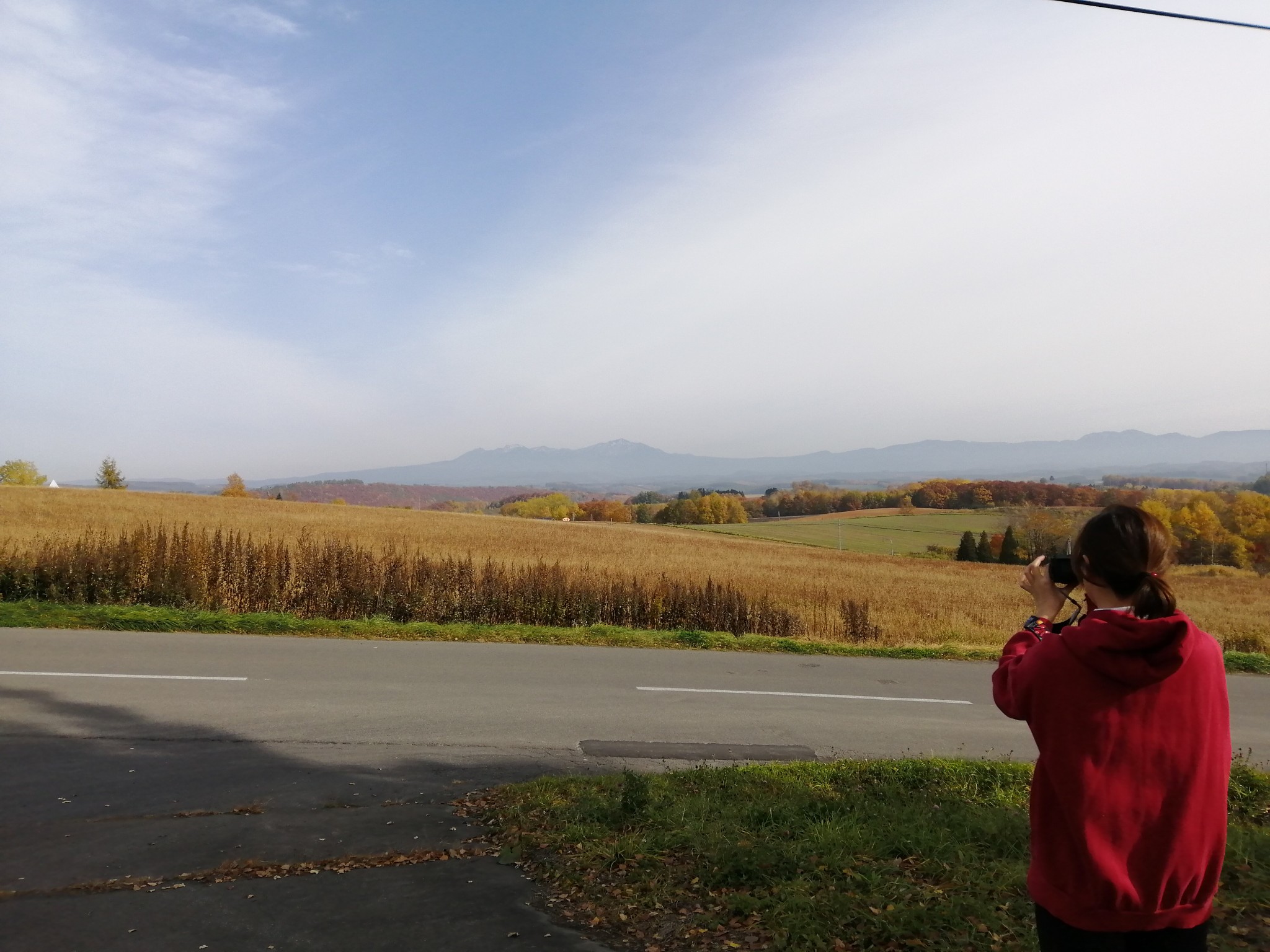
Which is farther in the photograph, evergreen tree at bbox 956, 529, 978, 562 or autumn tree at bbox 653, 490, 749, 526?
autumn tree at bbox 653, 490, 749, 526

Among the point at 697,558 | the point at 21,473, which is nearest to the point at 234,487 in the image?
the point at 21,473

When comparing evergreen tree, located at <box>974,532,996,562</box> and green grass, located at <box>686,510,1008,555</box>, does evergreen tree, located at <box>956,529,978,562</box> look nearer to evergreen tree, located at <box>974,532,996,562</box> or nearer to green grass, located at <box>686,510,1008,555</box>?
evergreen tree, located at <box>974,532,996,562</box>

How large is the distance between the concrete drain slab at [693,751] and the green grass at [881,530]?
48160mm

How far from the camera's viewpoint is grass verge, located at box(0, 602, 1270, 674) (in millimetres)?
12617

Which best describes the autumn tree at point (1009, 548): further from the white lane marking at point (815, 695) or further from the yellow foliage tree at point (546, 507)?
the yellow foliage tree at point (546, 507)

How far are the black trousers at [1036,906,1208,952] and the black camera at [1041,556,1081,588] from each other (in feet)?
2.84

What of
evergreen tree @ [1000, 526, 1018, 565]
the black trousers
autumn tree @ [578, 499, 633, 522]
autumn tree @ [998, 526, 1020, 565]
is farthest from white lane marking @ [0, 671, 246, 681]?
autumn tree @ [578, 499, 633, 522]

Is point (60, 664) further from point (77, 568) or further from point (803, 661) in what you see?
point (803, 661)

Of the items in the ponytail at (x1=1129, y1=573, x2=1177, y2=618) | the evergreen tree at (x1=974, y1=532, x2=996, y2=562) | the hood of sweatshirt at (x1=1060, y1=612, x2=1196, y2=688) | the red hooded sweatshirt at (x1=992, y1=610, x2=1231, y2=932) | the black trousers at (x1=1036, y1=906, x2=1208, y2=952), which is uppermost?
the ponytail at (x1=1129, y1=573, x2=1177, y2=618)

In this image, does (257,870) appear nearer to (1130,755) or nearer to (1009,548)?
(1130,755)

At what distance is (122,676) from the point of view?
9523 millimetres

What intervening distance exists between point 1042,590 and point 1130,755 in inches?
21.2

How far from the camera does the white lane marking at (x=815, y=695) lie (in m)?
10.1

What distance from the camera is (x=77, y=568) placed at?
14.5m
